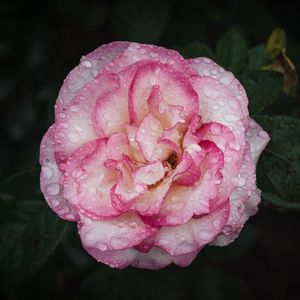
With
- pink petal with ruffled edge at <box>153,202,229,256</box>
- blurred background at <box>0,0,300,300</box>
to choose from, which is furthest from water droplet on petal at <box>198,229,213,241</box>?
blurred background at <box>0,0,300,300</box>

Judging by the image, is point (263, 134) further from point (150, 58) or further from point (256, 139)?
point (150, 58)

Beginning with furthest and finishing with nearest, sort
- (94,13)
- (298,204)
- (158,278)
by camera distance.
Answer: (94,13)
(158,278)
(298,204)

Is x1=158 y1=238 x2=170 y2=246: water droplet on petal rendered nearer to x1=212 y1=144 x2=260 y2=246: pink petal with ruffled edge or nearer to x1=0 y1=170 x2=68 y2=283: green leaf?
x1=212 y1=144 x2=260 y2=246: pink petal with ruffled edge

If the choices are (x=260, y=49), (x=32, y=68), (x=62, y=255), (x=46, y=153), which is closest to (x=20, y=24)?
(x=32, y=68)

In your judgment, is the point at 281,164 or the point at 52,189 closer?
the point at 52,189

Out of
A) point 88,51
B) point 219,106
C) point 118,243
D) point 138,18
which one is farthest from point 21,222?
point 88,51

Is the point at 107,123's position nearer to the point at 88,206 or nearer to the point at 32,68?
the point at 88,206
